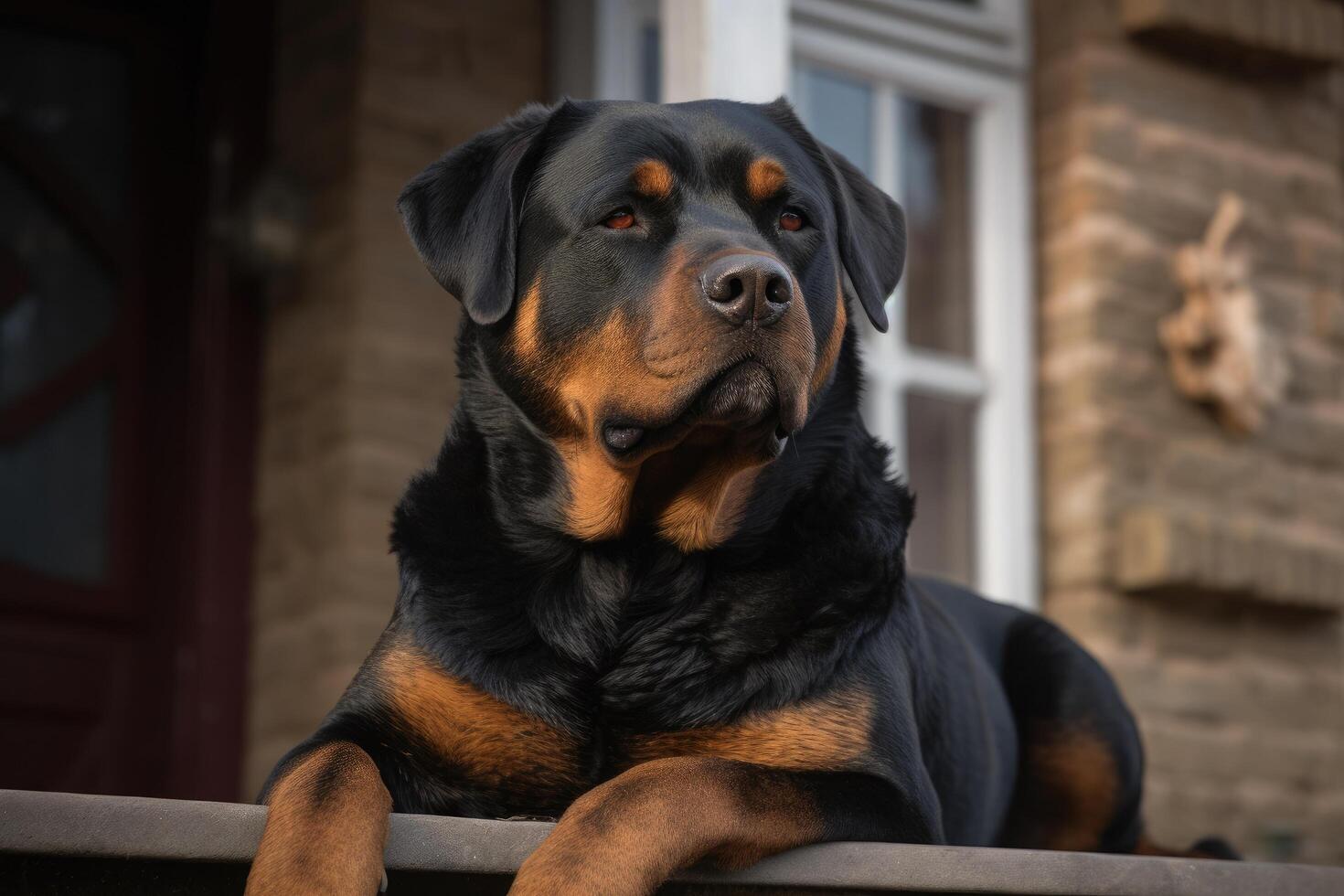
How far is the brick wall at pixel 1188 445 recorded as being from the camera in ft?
16.5

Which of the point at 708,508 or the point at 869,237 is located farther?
the point at 869,237

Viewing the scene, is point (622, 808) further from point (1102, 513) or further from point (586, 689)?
point (1102, 513)

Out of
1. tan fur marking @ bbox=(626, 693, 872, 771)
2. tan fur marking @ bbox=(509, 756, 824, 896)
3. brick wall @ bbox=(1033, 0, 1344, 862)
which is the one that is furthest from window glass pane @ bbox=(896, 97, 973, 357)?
tan fur marking @ bbox=(509, 756, 824, 896)

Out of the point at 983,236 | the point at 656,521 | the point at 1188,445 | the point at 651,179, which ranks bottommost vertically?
the point at 1188,445

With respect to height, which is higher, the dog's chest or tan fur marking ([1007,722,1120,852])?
the dog's chest

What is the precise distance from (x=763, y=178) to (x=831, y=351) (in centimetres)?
28

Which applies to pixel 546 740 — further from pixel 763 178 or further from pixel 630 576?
pixel 763 178

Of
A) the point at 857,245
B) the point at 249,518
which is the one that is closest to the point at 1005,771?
the point at 857,245

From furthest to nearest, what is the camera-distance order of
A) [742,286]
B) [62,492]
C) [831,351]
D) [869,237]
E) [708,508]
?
[62,492] → [869,237] → [831,351] → [708,508] → [742,286]

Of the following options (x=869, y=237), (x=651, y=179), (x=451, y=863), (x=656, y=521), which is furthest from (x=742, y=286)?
(x=451, y=863)

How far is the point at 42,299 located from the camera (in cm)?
534

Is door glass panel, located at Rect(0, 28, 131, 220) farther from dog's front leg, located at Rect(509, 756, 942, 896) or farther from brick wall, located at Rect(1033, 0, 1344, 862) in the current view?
dog's front leg, located at Rect(509, 756, 942, 896)

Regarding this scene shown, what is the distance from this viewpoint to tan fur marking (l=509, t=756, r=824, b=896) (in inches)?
77.9

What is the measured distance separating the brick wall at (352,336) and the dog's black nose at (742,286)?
106 inches
